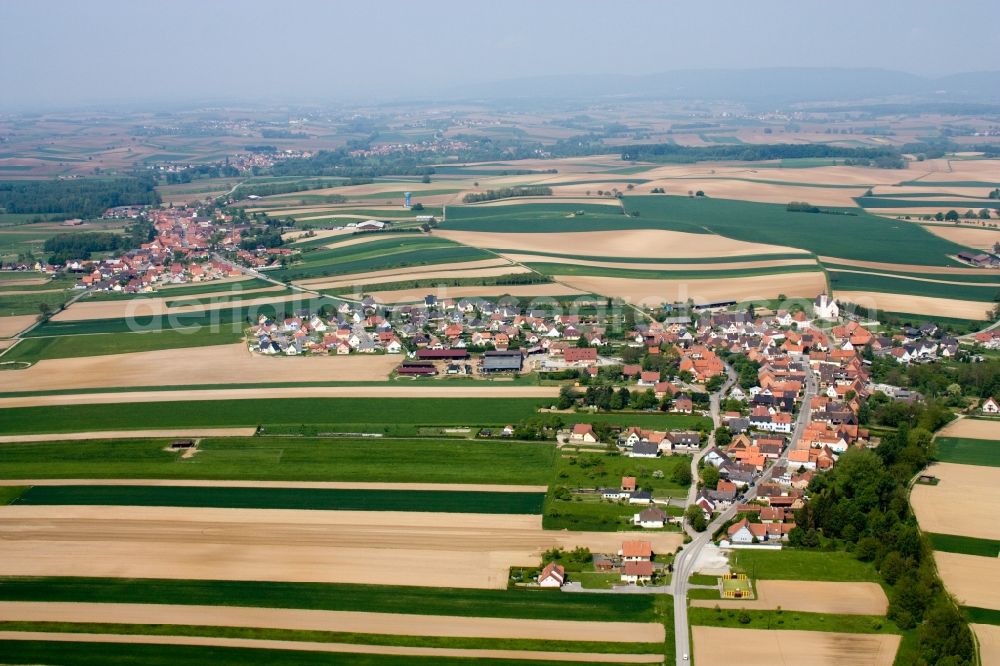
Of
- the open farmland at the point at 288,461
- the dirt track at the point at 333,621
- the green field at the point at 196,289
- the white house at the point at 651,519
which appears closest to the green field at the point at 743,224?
the green field at the point at 196,289

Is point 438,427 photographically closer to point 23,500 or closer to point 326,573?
point 326,573

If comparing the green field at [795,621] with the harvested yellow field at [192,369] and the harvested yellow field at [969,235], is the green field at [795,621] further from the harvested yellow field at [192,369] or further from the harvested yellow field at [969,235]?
the harvested yellow field at [969,235]

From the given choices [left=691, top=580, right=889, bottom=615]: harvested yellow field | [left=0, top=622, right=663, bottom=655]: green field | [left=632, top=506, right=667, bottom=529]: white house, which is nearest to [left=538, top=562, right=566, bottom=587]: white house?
[left=0, top=622, right=663, bottom=655]: green field

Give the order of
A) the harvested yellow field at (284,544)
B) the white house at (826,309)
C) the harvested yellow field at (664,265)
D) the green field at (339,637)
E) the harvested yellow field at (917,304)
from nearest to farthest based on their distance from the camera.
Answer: the green field at (339,637)
the harvested yellow field at (284,544)
the white house at (826,309)
the harvested yellow field at (917,304)
the harvested yellow field at (664,265)

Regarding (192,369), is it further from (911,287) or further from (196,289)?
(911,287)

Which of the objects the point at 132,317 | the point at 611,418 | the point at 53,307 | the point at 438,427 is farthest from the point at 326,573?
the point at 53,307

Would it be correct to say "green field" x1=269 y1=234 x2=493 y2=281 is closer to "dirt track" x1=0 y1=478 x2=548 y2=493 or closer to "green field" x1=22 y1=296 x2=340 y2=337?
"green field" x1=22 y1=296 x2=340 y2=337
